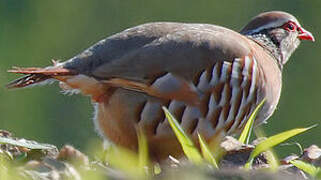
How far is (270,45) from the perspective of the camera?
19.1 ft

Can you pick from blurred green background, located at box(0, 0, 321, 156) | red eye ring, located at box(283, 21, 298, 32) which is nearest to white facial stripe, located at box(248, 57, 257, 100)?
red eye ring, located at box(283, 21, 298, 32)

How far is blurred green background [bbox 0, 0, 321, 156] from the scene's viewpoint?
11906 millimetres

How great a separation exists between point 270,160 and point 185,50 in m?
1.23

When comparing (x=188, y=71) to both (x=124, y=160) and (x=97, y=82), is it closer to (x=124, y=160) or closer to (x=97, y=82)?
(x=97, y=82)

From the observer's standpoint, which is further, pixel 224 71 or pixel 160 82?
pixel 224 71

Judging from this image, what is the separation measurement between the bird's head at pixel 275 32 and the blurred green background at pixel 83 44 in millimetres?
4129

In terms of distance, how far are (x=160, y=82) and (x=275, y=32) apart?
137 cm

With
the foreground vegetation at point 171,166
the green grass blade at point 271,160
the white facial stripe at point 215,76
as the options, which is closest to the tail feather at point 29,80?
the foreground vegetation at point 171,166

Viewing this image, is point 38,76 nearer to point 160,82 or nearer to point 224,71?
point 160,82

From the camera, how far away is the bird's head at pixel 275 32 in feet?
19.1

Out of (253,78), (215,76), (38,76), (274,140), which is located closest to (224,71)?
(215,76)

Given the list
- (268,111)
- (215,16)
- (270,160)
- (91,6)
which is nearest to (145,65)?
(268,111)

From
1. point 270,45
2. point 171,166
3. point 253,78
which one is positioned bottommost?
point 270,45

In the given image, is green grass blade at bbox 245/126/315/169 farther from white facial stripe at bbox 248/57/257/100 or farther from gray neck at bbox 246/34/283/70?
gray neck at bbox 246/34/283/70
